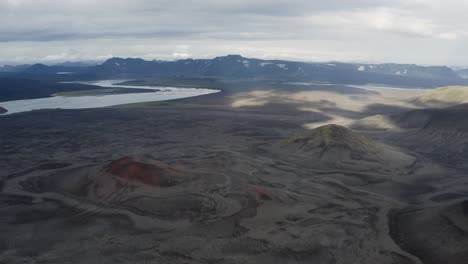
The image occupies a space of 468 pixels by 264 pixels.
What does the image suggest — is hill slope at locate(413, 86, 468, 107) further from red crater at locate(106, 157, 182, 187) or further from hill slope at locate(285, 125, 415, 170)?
red crater at locate(106, 157, 182, 187)

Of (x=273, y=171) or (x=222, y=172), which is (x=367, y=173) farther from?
(x=222, y=172)

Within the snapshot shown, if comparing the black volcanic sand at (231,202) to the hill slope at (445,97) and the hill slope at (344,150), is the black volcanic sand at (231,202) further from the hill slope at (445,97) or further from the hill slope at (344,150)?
the hill slope at (445,97)

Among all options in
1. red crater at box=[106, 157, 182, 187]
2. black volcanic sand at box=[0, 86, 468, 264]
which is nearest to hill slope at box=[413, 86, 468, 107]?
black volcanic sand at box=[0, 86, 468, 264]

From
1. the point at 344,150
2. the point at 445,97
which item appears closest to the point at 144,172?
the point at 344,150

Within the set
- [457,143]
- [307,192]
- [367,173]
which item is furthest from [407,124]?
[307,192]

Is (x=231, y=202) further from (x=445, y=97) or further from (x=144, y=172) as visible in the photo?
(x=445, y=97)

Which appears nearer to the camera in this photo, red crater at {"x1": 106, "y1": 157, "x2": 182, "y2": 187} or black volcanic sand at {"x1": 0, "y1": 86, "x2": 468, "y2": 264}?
black volcanic sand at {"x1": 0, "y1": 86, "x2": 468, "y2": 264}
